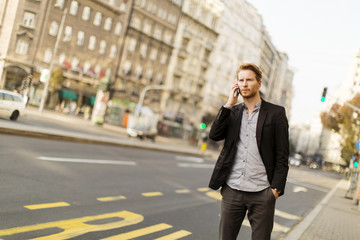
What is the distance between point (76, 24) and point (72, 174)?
7395 millimetres

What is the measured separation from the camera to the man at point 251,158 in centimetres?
328

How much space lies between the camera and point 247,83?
3.35 metres

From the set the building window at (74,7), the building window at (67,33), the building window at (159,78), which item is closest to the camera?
the building window at (74,7)

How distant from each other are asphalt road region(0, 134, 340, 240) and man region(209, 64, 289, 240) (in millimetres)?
2473

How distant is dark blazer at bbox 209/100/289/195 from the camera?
328cm

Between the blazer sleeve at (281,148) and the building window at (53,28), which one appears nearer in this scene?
the blazer sleeve at (281,148)

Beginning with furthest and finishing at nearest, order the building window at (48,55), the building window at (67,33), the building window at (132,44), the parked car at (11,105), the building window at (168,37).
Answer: the building window at (168,37) → the building window at (132,44) → the building window at (67,33) → the building window at (48,55) → the parked car at (11,105)

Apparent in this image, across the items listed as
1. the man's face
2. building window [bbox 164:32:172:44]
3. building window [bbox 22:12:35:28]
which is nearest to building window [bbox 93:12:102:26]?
building window [bbox 22:12:35:28]

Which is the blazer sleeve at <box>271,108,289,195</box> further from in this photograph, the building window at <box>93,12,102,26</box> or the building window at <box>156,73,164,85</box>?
the building window at <box>156,73,164,85</box>

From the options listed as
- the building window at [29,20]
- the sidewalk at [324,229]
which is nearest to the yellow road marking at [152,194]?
the sidewalk at [324,229]

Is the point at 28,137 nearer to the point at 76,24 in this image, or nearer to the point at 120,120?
the point at 76,24

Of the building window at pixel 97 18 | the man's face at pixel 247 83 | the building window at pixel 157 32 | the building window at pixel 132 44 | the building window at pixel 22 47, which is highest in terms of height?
the building window at pixel 157 32

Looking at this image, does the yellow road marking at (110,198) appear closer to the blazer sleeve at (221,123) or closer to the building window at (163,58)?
the blazer sleeve at (221,123)

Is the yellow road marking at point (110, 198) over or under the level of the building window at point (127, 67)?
under
